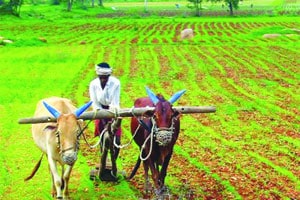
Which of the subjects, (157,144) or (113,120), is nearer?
(157,144)

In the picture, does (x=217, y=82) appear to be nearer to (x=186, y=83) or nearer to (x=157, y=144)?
(x=186, y=83)

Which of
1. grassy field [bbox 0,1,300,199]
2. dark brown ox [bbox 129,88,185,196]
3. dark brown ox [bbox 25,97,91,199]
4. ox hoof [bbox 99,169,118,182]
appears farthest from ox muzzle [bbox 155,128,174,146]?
ox hoof [bbox 99,169,118,182]

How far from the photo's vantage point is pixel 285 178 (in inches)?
377

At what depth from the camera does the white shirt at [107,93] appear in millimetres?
8820

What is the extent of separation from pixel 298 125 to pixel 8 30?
3447cm

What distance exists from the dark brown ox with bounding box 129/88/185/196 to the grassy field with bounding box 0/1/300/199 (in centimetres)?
85

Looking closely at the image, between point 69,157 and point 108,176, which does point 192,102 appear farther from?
point 69,157

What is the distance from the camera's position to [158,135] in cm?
729

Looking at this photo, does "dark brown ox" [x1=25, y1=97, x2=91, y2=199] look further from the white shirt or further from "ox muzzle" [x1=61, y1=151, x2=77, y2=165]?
the white shirt

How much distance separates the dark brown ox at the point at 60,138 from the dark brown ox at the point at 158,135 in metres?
1.05

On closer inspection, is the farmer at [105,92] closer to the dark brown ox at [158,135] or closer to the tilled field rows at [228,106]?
the dark brown ox at [158,135]

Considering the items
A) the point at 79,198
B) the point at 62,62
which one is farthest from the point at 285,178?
the point at 62,62

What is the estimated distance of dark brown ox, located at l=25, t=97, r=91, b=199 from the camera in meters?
7.11

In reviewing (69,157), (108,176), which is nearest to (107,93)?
(108,176)
